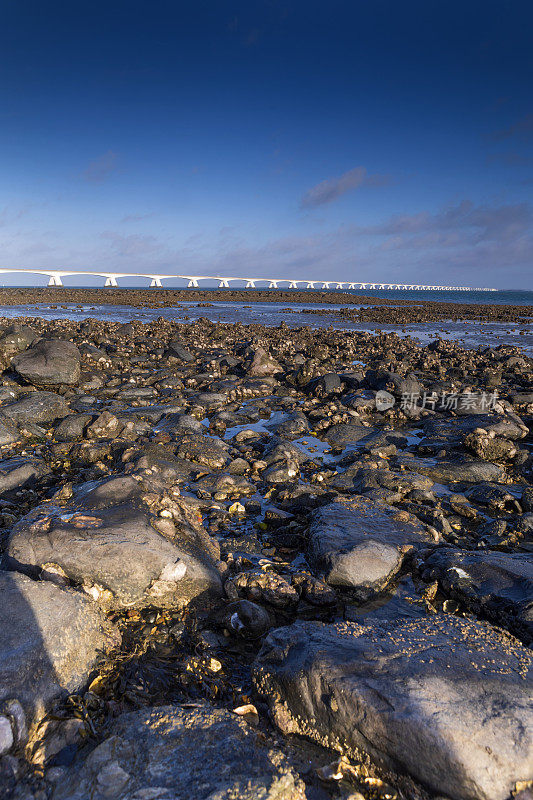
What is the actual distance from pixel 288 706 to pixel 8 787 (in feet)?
5.37

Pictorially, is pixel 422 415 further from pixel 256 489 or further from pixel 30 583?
pixel 30 583

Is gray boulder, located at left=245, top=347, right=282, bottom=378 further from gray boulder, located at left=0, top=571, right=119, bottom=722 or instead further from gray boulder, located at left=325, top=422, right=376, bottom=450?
gray boulder, located at left=0, top=571, right=119, bottom=722

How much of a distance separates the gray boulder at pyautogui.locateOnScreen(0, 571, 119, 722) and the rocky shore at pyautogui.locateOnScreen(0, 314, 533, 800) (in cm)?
1

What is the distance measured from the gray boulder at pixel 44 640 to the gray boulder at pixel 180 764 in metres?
0.52

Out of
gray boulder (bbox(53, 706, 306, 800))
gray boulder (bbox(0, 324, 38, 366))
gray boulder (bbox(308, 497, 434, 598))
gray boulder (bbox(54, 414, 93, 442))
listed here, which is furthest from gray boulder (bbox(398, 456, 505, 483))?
gray boulder (bbox(0, 324, 38, 366))

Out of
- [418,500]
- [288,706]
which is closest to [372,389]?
[418,500]

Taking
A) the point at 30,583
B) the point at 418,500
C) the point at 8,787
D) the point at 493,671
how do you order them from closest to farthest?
the point at 8,787
the point at 493,671
the point at 30,583
the point at 418,500

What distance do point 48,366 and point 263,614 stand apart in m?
10.5

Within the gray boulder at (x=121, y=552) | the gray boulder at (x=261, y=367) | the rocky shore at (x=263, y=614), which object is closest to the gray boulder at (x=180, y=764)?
the rocky shore at (x=263, y=614)

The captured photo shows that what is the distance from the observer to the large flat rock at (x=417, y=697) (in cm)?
220

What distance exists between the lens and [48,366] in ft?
38.5

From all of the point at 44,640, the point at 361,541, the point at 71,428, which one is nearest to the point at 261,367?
the point at 71,428

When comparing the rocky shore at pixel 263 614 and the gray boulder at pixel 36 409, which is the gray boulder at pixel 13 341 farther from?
the rocky shore at pixel 263 614

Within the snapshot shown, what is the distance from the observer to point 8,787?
2.18 metres
